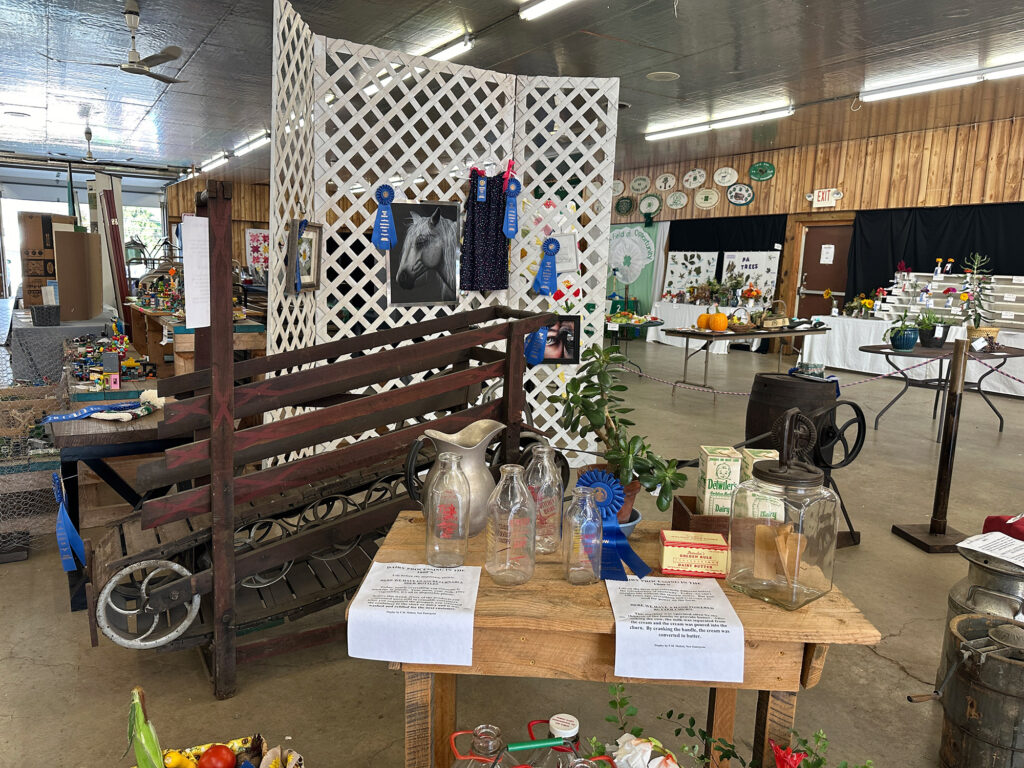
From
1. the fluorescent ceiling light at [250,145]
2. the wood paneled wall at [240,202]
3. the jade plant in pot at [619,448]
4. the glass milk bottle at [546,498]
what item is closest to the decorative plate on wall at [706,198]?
the fluorescent ceiling light at [250,145]

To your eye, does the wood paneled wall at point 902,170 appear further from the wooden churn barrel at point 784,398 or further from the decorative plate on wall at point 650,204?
the wooden churn barrel at point 784,398

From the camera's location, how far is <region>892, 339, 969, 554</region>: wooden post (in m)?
3.43

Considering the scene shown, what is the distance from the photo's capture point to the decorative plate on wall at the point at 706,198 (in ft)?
39.2

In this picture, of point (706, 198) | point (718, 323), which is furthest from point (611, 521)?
point (706, 198)

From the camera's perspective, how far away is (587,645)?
1329mm

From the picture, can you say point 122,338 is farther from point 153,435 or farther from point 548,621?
point 548,621

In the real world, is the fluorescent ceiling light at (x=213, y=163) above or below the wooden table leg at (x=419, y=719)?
above

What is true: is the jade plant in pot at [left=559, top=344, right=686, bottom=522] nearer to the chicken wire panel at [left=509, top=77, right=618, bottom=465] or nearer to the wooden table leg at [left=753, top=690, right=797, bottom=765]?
the wooden table leg at [left=753, top=690, right=797, bottom=765]

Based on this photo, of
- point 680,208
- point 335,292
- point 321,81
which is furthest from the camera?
point 680,208

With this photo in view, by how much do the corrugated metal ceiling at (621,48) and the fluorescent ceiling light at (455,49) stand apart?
11cm

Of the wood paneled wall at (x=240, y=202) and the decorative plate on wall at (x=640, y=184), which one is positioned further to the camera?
the wood paneled wall at (x=240, y=202)

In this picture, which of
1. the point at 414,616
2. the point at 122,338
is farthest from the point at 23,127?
the point at 414,616

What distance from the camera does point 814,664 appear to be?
1325mm

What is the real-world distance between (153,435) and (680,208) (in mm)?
11234
